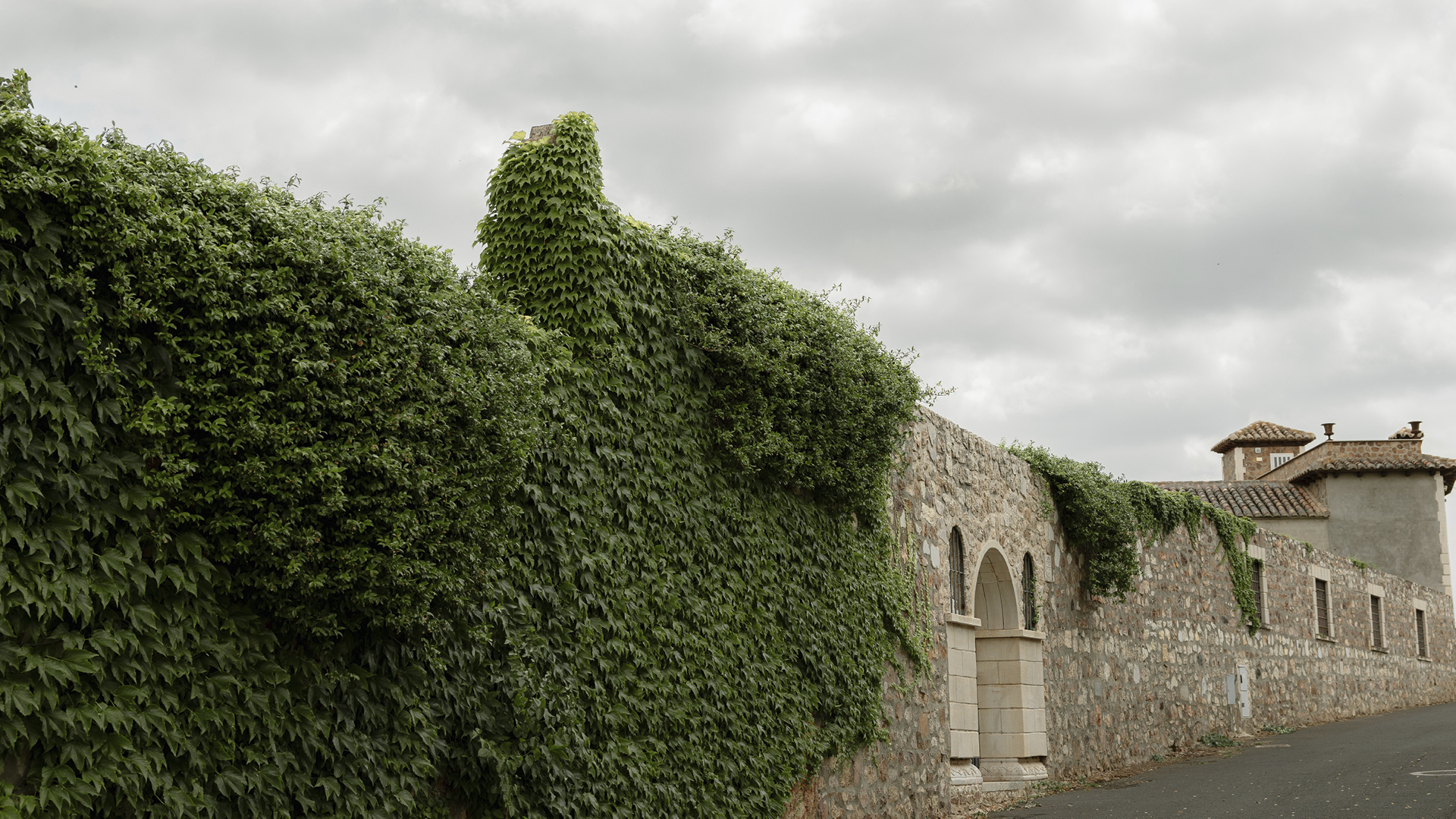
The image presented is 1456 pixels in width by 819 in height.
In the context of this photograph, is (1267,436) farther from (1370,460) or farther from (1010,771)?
(1010,771)

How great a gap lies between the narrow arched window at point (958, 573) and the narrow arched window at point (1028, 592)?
1.33 metres

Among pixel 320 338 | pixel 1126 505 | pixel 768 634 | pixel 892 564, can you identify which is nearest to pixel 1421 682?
pixel 1126 505

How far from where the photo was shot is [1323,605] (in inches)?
961

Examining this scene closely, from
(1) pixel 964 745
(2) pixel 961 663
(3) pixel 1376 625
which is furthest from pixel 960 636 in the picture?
(3) pixel 1376 625

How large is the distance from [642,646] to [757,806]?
170cm

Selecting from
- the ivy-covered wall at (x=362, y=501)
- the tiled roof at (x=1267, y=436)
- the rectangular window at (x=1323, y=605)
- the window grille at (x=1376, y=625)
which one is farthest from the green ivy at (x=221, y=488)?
the tiled roof at (x=1267, y=436)

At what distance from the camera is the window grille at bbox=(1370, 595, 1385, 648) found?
2700cm

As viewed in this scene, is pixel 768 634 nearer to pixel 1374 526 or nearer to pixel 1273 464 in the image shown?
pixel 1374 526

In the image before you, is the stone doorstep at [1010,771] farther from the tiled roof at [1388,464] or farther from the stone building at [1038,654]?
the tiled roof at [1388,464]

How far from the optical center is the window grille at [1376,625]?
88.6 ft

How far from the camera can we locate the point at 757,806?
7.82 m

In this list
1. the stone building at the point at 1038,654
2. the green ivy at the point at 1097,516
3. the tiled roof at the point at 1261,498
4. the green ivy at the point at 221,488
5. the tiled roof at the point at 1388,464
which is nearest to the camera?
the green ivy at the point at 221,488

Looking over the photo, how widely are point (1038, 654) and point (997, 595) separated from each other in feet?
2.79

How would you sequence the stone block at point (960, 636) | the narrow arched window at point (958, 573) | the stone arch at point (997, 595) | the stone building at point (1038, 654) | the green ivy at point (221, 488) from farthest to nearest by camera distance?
the stone arch at point (997, 595) < the narrow arched window at point (958, 573) < the stone block at point (960, 636) < the stone building at point (1038, 654) < the green ivy at point (221, 488)
